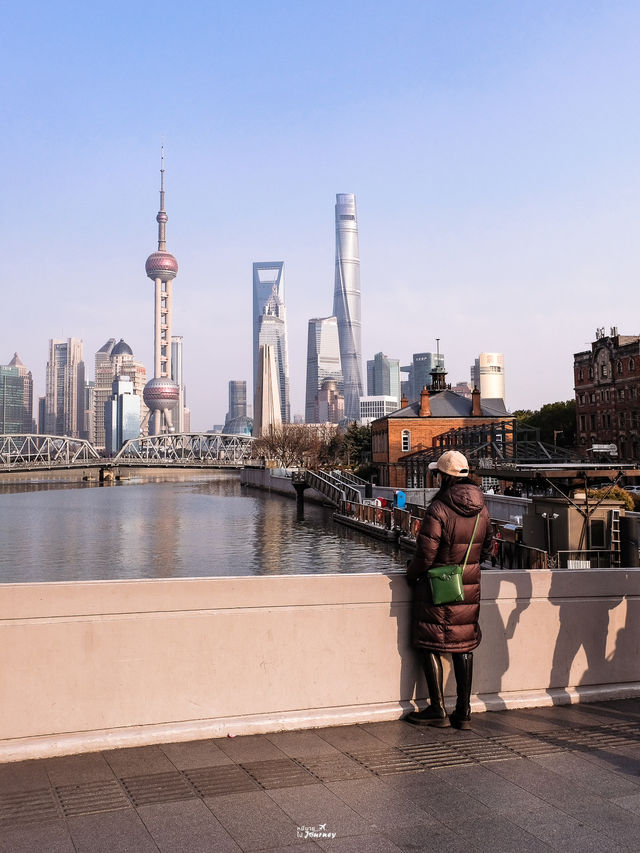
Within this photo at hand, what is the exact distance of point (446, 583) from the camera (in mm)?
6414

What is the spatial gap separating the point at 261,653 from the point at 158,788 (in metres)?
1.46

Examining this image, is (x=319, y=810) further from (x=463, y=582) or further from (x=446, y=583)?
(x=463, y=582)

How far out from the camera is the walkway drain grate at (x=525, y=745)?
6.02 m

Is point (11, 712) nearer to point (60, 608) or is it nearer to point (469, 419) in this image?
point (60, 608)

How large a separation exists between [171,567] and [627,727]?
35296 millimetres

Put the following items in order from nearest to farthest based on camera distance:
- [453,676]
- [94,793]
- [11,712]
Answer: [94,793]
[11,712]
[453,676]

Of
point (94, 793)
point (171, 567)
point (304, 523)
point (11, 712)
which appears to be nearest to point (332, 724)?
point (94, 793)

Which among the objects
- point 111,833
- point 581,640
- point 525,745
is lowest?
point 525,745

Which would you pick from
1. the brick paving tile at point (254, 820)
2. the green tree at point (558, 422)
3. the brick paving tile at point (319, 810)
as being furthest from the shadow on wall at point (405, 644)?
the green tree at point (558, 422)

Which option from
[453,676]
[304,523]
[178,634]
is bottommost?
[304,523]

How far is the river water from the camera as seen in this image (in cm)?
3900

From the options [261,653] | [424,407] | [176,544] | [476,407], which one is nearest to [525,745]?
[261,653]

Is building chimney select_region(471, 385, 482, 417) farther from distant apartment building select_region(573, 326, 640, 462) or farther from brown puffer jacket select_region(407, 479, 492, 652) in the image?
brown puffer jacket select_region(407, 479, 492, 652)

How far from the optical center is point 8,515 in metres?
72.6
